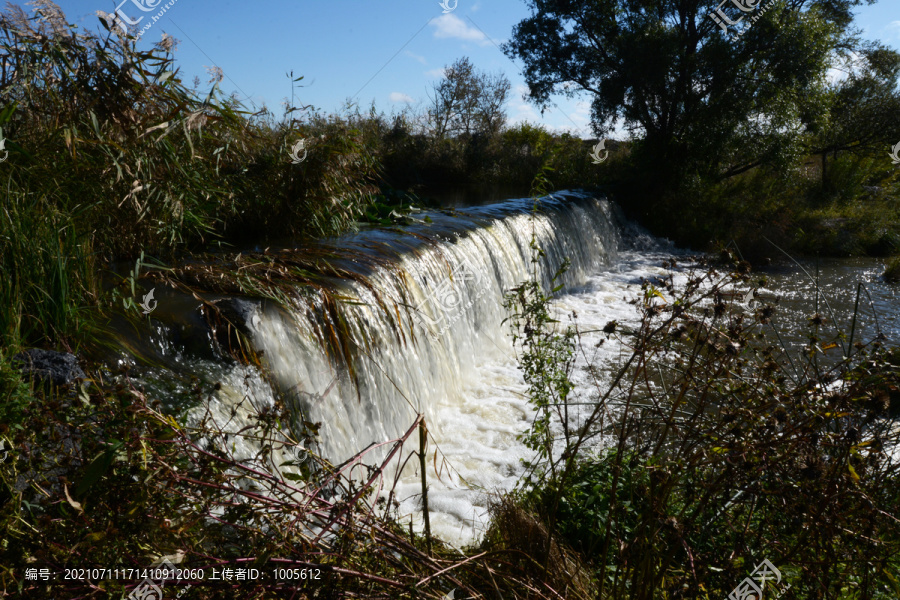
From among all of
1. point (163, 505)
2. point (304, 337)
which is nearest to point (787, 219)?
point (304, 337)

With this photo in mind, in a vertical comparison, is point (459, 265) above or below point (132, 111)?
below

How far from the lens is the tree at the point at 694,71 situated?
1216 centimetres

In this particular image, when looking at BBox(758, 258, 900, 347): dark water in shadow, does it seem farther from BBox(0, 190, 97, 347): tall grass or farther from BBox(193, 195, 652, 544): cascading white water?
BBox(0, 190, 97, 347): tall grass

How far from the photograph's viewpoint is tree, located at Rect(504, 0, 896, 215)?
12156 mm

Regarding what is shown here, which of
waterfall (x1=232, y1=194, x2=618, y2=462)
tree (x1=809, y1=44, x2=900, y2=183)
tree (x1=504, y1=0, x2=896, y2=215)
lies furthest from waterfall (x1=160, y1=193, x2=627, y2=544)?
tree (x1=809, y1=44, x2=900, y2=183)

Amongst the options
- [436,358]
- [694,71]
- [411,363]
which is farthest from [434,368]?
[694,71]

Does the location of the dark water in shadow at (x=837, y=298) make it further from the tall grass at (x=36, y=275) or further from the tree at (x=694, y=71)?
the tall grass at (x=36, y=275)

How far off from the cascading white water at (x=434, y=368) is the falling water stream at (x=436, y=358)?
0.01 metres

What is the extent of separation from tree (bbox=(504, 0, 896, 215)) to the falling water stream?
210 inches

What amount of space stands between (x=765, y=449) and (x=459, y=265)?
498 centimetres

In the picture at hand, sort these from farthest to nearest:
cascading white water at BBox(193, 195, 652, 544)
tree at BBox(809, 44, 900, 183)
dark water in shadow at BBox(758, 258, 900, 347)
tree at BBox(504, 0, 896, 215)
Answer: tree at BBox(809, 44, 900, 183)
tree at BBox(504, 0, 896, 215)
dark water in shadow at BBox(758, 258, 900, 347)
cascading white water at BBox(193, 195, 652, 544)

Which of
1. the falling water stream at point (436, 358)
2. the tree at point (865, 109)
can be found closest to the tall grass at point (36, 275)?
the falling water stream at point (436, 358)

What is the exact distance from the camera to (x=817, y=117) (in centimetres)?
1288

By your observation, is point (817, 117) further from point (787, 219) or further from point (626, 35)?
point (626, 35)
